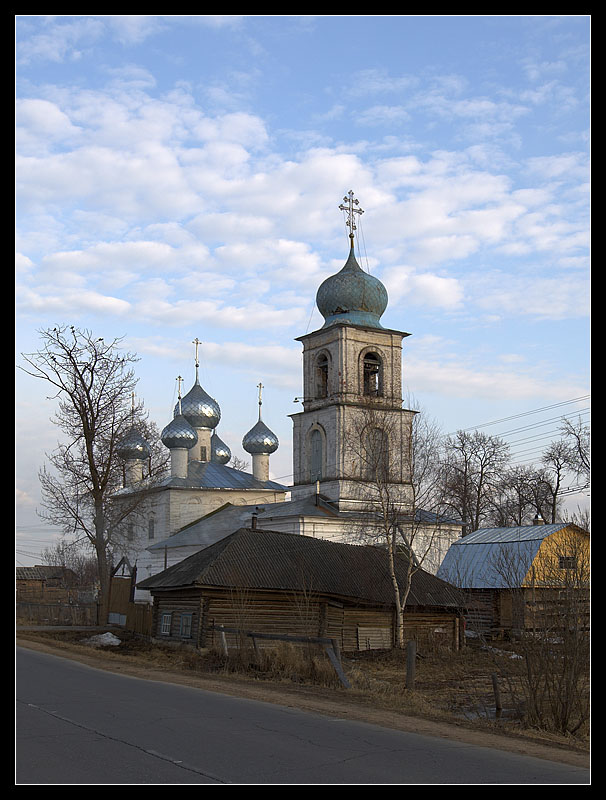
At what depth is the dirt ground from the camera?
1140cm

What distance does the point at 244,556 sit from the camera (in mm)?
29531

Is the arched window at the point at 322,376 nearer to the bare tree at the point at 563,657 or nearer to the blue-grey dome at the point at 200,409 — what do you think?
the blue-grey dome at the point at 200,409

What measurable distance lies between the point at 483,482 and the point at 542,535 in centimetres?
2050

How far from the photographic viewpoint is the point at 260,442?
6575cm

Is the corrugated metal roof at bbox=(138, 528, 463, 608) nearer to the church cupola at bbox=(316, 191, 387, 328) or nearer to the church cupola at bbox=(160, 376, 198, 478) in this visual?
the church cupola at bbox=(316, 191, 387, 328)

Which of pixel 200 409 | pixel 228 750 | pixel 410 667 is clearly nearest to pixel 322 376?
pixel 200 409

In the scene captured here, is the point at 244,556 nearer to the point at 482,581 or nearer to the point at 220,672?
the point at 220,672

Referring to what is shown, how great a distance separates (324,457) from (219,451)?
18894mm

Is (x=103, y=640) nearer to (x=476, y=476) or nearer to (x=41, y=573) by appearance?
(x=476, y=476)

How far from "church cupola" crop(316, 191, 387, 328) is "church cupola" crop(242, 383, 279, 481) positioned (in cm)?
1279

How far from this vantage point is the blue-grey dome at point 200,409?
218 ft

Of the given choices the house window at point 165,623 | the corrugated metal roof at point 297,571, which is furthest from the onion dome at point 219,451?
the house window at point 165,623
